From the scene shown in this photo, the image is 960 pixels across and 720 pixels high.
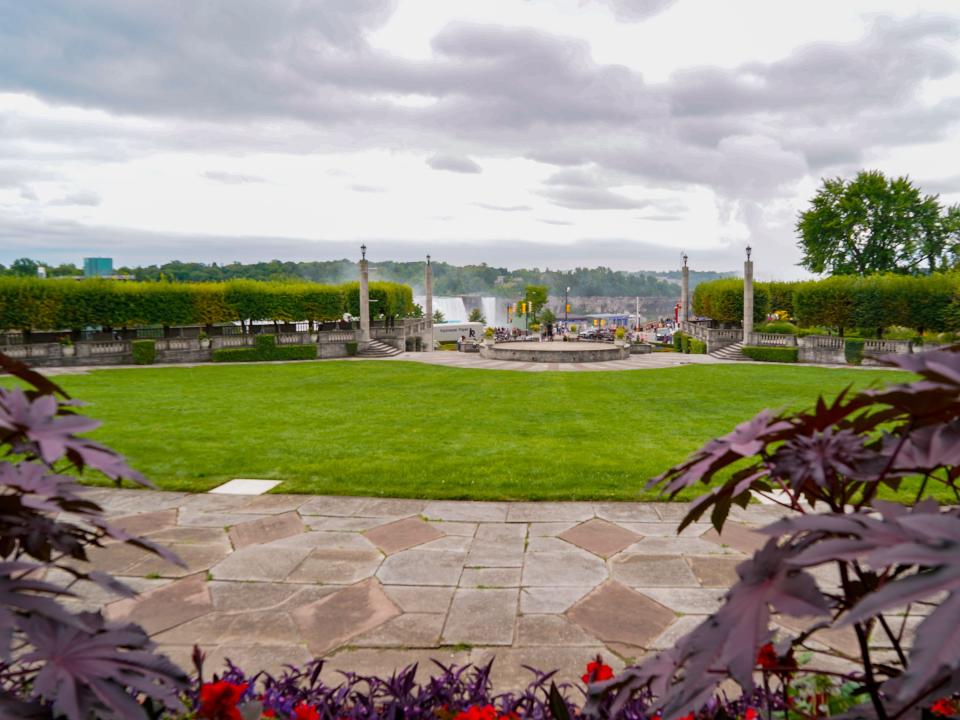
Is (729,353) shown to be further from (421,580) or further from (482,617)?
(482,617)

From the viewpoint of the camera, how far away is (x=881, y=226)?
1844 inches

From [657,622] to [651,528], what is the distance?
78.9 inches

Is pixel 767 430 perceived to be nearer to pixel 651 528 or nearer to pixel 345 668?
pixel 345 668

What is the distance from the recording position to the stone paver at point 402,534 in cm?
579

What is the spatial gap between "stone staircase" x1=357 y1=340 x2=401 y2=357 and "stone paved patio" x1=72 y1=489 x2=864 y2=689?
31.3 m

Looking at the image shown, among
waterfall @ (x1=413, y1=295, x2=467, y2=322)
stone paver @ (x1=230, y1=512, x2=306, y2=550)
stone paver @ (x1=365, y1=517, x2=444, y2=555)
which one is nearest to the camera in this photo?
stone paver @ (x1=365, y1=517, x2=444, y2=555)

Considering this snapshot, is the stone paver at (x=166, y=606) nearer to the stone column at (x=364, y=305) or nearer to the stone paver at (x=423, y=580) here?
the stone paver at (x=423, y=580)

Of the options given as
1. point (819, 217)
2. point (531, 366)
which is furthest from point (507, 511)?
point (819, 217)

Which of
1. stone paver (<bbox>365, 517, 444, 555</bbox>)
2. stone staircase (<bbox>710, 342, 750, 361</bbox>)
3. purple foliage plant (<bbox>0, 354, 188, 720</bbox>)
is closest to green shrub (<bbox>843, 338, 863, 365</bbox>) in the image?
stone staircase (<bbox>710, 342, 750, 361</bbox>)

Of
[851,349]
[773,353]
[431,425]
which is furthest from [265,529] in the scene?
[851,349]

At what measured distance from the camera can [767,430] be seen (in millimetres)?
1796

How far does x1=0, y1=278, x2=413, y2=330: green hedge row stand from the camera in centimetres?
3133

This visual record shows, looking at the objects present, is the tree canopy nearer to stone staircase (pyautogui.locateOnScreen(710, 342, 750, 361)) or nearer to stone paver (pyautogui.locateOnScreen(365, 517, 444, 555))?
stone staircase (pyautogui.locateOnScreen(710, 342, 750, 361))

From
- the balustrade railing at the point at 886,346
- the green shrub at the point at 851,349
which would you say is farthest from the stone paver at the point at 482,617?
the balustrade railing at the point at 886,346
